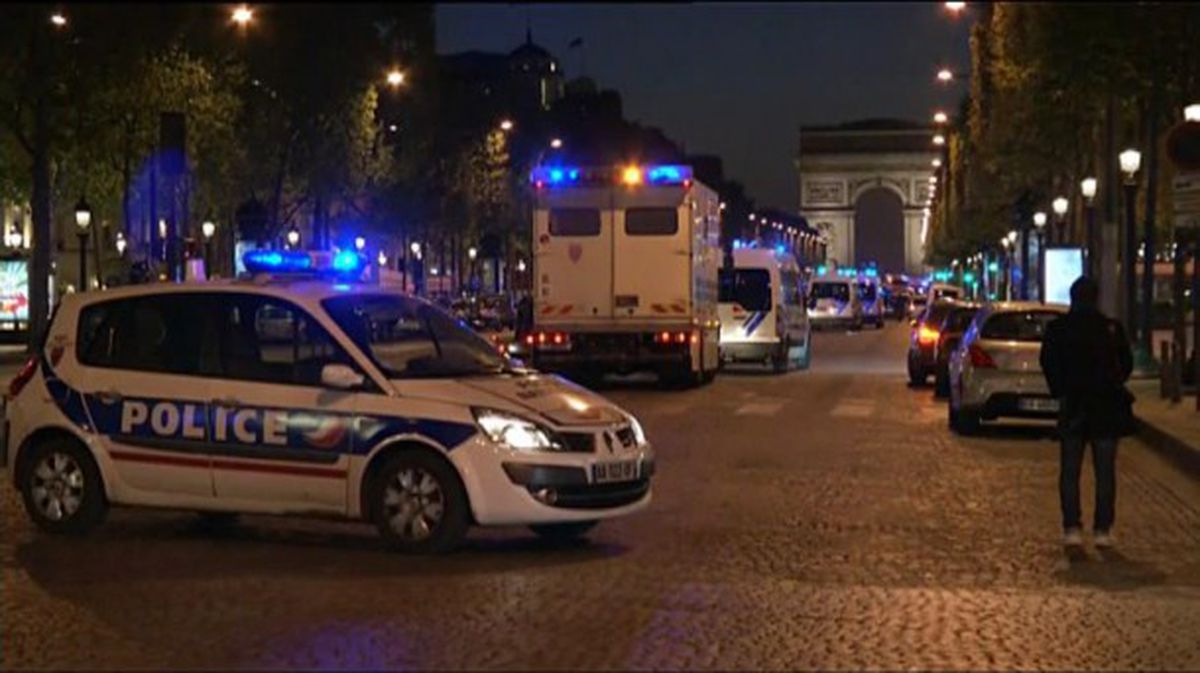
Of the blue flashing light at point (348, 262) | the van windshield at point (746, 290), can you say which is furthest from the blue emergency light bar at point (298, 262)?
the van windshield at point (746, 290)

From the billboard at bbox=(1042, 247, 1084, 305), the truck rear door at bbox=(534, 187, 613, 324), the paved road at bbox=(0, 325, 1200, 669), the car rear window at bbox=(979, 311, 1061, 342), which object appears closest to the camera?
the paved road at bbox=(0, 325, 1200, 669)

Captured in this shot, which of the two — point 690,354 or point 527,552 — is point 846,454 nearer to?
point 527,552

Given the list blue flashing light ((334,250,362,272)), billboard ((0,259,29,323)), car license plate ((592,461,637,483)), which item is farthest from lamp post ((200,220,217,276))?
car license plate ((592,461,637,483))

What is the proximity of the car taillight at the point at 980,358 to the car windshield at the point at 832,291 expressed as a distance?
165 feet

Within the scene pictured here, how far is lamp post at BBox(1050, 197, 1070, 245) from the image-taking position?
46.7 m

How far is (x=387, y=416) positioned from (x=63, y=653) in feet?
10.2

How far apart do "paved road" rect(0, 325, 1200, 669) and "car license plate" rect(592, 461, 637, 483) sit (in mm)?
500

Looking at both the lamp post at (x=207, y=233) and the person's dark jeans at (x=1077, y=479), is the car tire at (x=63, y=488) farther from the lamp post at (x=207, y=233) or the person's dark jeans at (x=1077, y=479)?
the lamp post at (x=207, y=233)

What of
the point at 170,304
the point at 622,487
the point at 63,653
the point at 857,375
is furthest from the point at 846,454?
the point at 857,375

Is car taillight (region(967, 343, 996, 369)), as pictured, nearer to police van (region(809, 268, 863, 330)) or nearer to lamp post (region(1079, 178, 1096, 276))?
lamp post (region(1079, 178, 1096, 276))

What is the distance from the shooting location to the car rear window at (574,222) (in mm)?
28188

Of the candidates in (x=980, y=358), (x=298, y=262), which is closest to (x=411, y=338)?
(x=298, y=262)

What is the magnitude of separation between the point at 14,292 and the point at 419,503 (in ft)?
150

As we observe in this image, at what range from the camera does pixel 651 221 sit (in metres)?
28.1
